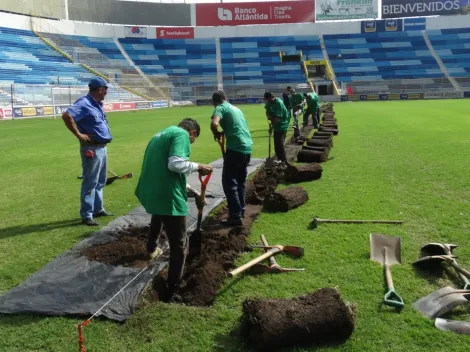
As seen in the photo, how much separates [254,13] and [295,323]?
184 ft

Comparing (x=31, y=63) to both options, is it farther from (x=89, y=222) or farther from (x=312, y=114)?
(x=89, y=222)

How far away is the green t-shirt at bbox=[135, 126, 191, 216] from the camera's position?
12.1ft

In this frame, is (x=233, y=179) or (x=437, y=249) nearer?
(x=437, y=249)

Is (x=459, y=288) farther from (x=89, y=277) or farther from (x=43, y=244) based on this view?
(x=43, y=244)

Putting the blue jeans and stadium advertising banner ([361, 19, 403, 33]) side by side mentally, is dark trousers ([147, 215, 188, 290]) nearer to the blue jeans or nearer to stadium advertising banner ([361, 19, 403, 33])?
the blue jeans

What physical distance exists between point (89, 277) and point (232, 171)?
2356mm

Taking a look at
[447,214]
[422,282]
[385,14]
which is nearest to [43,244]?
Answer: [422,282]

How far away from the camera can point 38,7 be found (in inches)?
1727

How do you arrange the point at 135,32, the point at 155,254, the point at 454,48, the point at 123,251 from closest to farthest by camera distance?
the point at 155,254 < the point at 123,251 < the point at 454,48 < the point at 135,32

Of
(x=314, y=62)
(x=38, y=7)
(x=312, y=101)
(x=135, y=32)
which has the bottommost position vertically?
(x=312, y=101)

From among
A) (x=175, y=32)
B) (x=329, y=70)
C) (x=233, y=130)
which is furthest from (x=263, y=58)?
(x=233, y=130)

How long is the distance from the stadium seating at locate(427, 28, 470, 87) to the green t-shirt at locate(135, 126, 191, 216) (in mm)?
52374

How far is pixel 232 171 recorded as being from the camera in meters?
5.72

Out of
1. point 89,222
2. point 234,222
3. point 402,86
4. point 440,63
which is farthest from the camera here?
point 440,63
